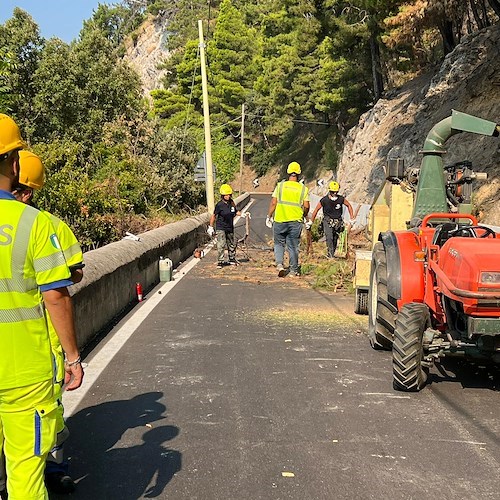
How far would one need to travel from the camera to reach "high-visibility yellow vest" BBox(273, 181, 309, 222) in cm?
1287

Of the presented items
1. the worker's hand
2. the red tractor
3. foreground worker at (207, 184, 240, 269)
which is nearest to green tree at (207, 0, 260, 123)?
foreground worker at (207, 184, 240, 269)

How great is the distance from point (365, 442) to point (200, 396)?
5.20ft

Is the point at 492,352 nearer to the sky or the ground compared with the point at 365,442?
nearer to the sky

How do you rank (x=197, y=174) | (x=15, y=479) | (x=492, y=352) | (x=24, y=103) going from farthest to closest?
(x=24, y=103) < (x=197, y=174) < (x=492, y=352) < (x=15, y=479)

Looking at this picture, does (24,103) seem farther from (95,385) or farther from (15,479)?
(15,479)

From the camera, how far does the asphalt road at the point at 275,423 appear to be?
3994mm

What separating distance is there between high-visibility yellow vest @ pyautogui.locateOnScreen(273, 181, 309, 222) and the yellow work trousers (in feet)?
33.8

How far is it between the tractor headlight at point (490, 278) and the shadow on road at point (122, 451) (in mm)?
2546

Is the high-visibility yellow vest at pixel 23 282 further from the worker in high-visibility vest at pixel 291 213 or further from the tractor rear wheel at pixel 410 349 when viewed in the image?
the worker in high-visibility vest at pixel 291 213

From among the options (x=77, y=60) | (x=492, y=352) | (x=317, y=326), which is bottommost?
(x=317, y=326)

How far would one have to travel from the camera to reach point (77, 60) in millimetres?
27906

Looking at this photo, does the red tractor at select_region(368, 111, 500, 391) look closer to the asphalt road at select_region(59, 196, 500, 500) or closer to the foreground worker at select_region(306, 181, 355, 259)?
the asphalt road at select_region(59, 196, 500, 500)

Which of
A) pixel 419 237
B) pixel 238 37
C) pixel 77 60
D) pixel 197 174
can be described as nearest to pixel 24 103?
pixel 77 60

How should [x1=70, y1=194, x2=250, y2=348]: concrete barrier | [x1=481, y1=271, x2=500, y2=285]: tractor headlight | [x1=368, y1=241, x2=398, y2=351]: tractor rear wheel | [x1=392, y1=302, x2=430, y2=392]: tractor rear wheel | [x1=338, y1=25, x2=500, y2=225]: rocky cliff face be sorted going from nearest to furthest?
[x1=481, y1=271, x2=500, y2=285]: tractor headlight < [x1=392, y1=302, x2=430, y2=392]: tractor rear wheel < [x1=368, y1=241, x2=398, y2=351]: tractor rear wheel < [x1=70, y1=194, x2=250, y2=348]: concrete barrier < [x1=338, y1=25, x2=500, y2=225]: rocky cliff face
